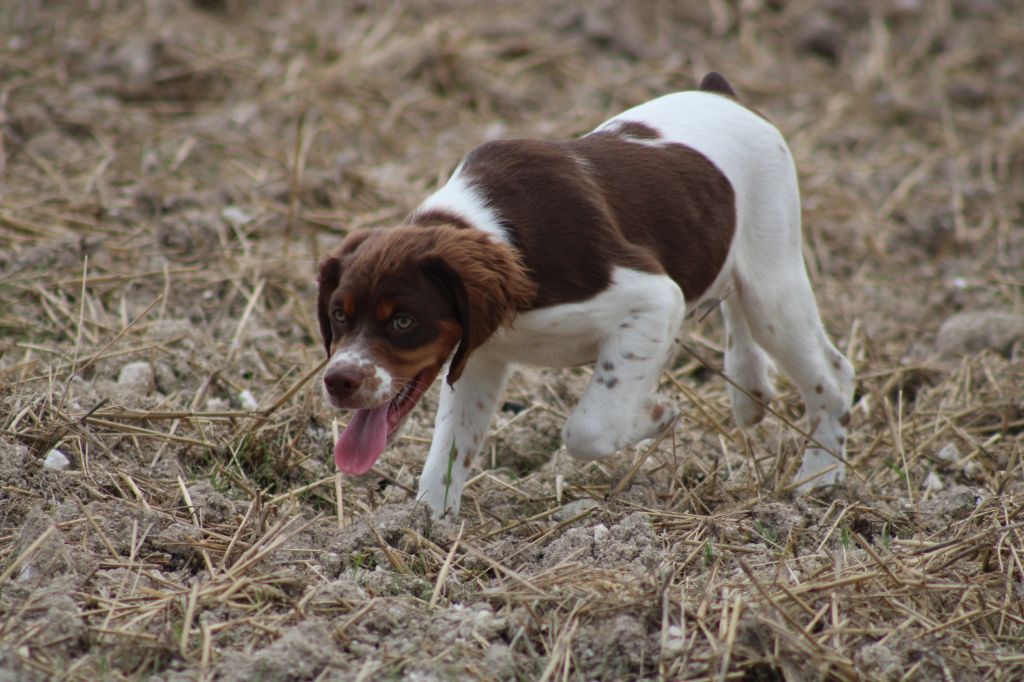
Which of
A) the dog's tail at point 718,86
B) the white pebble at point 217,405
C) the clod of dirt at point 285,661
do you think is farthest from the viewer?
the white pebble at point 217,405

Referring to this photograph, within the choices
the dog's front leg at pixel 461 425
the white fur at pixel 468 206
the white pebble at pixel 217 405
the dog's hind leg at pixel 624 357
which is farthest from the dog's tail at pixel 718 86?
the white pebble at pixel 217 405

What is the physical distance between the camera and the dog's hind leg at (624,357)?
392 centimetres

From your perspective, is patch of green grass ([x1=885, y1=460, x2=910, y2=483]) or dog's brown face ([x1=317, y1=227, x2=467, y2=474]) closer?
dog's brown face ([x1=317, y1=227, x2=467, y2=474])

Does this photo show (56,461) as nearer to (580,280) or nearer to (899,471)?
(580,280)

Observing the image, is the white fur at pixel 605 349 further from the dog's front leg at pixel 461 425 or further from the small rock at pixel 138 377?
the small rock at pixel 138 377

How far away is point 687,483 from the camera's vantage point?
464 cm

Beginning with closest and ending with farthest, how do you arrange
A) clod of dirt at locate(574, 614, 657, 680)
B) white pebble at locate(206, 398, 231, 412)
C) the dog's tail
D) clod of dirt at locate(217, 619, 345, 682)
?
1. clod of dirt at locate(217, 619, 345, 682)
2. clod of dirt at locate(574, 614, 657, 680)
3. the dog's tail
4. white pebble at locate(206, 398, 231, 412)

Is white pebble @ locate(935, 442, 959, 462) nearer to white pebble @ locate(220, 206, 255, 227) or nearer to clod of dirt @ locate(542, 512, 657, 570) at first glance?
clod of dirt @ locate(542, 512, 657, 570)

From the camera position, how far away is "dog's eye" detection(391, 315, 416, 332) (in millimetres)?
3609

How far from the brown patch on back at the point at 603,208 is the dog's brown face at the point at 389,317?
1.03 ft

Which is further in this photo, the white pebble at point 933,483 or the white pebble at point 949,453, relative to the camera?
the white pebble at point 949,453

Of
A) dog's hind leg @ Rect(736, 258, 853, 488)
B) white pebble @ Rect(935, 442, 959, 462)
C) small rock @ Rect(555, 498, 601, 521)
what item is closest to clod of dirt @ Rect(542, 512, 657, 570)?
small rock @ Rect(555, 498, 601, 521)

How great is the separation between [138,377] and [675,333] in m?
2.26

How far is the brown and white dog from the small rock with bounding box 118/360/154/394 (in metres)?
1.38
